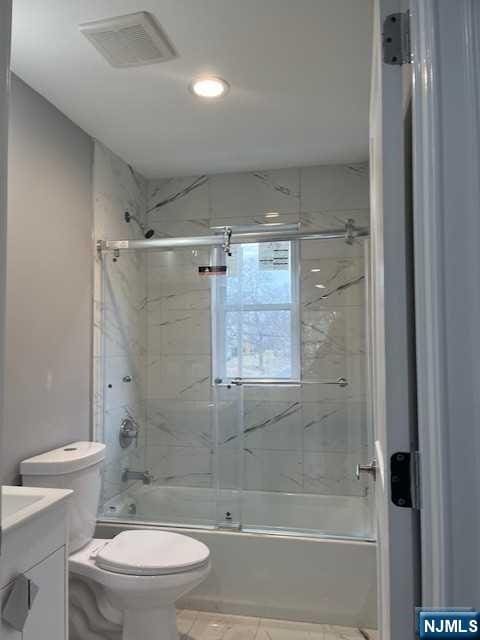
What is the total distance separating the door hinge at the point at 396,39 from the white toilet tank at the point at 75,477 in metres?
1.86

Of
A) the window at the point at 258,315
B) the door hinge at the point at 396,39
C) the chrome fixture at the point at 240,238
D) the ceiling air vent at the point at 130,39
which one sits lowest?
the window at the point at 258,315

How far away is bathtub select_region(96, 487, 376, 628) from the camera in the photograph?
2215mm

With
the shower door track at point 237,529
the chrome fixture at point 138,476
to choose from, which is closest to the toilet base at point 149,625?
the shower door track at point 237,529

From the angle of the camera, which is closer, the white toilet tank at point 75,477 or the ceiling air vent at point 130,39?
the ceiling air vent at point 130,39

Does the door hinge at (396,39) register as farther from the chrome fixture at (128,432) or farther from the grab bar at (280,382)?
the chrome fixture at (128,432)

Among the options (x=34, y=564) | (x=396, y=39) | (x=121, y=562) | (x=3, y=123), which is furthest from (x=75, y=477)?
(x=396, y=39)

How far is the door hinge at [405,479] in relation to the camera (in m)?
0.78

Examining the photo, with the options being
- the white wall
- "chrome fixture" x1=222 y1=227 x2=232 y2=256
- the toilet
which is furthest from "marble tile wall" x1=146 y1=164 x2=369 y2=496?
the toilet

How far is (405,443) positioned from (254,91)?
1.82 m

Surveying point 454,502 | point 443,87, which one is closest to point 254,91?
point 443,87

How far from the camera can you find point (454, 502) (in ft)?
2.33

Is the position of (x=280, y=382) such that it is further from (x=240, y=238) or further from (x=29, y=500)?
(x=29, y=500)

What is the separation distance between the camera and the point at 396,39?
2.76 ft

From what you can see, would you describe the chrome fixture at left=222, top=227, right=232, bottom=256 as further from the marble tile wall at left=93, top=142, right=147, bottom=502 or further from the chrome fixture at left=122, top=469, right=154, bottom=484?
the chrome fixture at left=122, top=469, right=154, bottom=484
